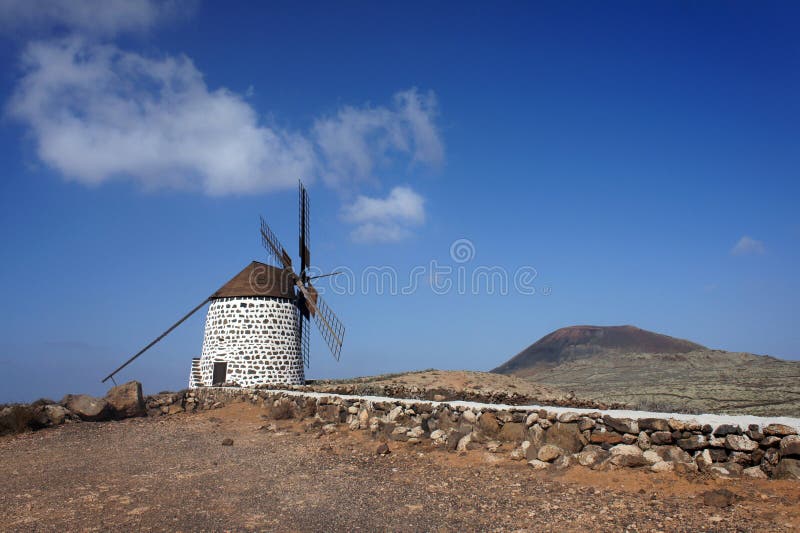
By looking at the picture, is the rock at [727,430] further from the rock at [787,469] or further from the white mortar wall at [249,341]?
the white mortar wall at [249,341]

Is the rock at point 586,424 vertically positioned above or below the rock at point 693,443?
above

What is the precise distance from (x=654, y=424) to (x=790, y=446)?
1576mm

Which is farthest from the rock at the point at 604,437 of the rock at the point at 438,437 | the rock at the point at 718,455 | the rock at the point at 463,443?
the rock at the point at 438,437

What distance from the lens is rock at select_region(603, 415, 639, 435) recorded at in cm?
757

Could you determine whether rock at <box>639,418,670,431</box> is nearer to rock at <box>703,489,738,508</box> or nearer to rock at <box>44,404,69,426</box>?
rock at <box>703,489,738,508</box>

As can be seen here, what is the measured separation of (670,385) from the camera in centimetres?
1633

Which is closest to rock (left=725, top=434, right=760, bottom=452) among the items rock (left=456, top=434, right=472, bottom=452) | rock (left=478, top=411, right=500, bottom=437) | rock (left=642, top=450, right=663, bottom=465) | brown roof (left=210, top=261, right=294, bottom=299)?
rock (left=642, top=450, right=663, bottom=465)

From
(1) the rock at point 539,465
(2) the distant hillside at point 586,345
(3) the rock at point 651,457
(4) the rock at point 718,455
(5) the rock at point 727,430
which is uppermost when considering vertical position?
(2) the distant hillside at point 586,345

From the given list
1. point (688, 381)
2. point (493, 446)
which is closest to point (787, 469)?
point (493, 446)

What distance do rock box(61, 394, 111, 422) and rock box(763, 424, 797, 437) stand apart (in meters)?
16.5

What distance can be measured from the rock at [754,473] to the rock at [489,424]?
3.83m

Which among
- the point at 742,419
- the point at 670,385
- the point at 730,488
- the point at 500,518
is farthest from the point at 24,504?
the point at 670,385

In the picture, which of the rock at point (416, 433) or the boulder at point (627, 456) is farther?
the rock at point (416, 433)

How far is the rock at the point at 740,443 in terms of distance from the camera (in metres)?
6.60
